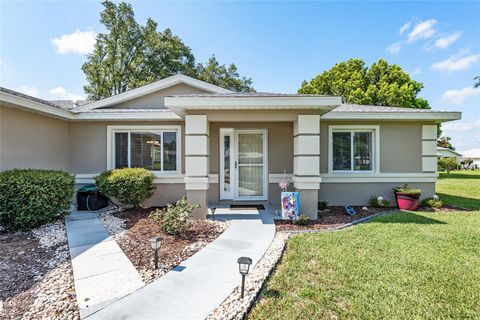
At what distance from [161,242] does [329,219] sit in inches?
175

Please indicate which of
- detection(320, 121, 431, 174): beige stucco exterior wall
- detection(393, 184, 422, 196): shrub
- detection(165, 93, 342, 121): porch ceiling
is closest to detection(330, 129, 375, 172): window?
detection(320, 121, 431, 174): beige stucco exterior wall

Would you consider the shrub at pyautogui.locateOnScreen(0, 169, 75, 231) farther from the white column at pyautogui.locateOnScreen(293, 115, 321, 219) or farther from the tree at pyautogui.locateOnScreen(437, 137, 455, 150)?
the tree at pyautogui.locateOnScreen(437, 137, 455, 150)

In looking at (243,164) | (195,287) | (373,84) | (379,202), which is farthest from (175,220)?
(373,84)

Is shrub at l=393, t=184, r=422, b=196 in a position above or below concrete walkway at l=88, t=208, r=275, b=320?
above

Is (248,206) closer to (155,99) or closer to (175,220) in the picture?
(175,220)

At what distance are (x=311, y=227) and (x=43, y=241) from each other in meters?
5.90

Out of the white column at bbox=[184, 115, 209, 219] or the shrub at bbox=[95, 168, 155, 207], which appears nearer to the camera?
the white column at bbox=[184, 115, 209, 219]

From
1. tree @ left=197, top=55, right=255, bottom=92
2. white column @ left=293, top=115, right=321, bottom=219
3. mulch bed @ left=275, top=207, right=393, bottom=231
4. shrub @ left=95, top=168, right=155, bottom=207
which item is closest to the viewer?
mulch bed @ left=275, top=207, right=393, bottom=231

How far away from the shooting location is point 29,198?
17.4 feet

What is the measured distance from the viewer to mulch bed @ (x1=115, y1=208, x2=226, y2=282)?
364 centimetres

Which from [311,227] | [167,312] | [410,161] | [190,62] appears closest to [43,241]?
[167,312]

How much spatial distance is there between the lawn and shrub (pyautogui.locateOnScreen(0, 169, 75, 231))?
Result: 5635 millimetres

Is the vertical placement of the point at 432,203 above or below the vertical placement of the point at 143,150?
below

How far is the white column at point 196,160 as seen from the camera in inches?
238
